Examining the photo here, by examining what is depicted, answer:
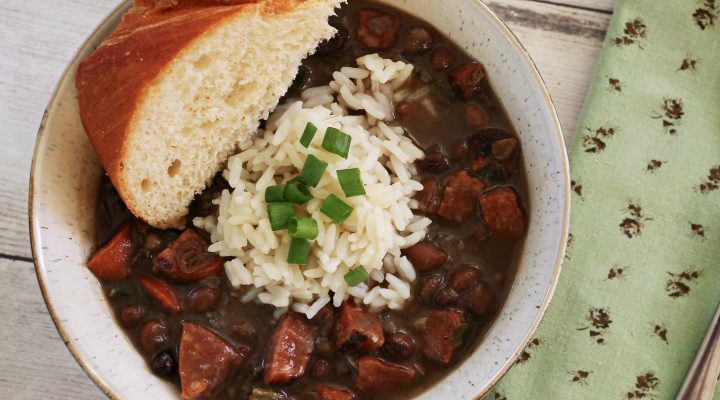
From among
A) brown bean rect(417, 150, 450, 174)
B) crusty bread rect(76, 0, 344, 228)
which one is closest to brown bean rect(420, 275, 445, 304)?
brown bean rect(417, 150, 450, 174)

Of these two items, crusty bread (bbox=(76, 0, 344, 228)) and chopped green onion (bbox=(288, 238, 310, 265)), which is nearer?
crusty bread (bbox=(76, 0, 344, 228))

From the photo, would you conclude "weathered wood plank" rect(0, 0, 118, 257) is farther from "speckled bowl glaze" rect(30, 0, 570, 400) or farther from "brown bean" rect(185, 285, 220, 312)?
"brown bean" rect(185, 285, 220, 312)

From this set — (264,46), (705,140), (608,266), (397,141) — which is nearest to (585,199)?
(608,266)

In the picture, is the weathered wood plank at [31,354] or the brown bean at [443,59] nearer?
the brown bean at [443,59]

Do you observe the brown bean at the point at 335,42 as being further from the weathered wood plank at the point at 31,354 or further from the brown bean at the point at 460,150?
the weathered wood plank at the point at 31,354

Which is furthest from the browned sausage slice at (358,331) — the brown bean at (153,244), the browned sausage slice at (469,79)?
the browned sausage slice at (469,79)

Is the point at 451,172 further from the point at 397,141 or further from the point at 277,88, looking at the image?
the point at 277,88

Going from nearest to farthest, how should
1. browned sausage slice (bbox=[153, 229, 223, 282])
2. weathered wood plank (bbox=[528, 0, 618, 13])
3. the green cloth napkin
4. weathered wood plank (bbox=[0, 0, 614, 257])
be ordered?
browned sausage slice (bbox=[153, 229, 223, 282])
the green cloth napkin
weathered wood plank (bbox=[0, 0, 614, 257])
weathered wood plank (bbox=[528, 0, 618, 13])
